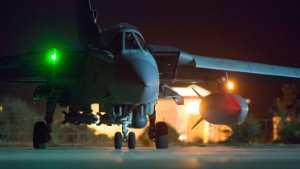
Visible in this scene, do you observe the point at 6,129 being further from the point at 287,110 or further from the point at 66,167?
the point at 66,167

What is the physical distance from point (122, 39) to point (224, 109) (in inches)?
146

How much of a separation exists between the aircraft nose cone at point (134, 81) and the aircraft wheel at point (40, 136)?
3.57m

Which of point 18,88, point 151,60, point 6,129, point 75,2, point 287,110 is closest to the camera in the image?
point 151,60

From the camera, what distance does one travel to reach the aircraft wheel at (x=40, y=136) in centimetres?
1711

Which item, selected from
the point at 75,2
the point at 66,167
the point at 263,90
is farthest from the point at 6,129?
the point at 263,90

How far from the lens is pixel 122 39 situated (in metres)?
14.8

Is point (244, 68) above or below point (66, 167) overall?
above

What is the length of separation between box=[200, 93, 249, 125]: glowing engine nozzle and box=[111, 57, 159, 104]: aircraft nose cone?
9.68ft

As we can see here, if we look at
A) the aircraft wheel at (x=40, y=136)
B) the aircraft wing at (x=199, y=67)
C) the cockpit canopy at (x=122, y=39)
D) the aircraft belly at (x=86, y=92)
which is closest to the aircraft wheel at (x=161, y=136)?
the aircraft wing at (x=199, y=67)

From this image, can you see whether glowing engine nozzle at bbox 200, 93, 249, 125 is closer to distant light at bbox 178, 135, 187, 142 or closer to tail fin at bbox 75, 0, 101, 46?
tail fin at bbox 75, 0, 101, 46

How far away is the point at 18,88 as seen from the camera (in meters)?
37.5

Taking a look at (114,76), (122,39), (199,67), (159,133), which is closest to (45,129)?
(159,133)

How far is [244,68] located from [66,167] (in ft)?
39.2

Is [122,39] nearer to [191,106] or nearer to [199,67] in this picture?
[199,67]
